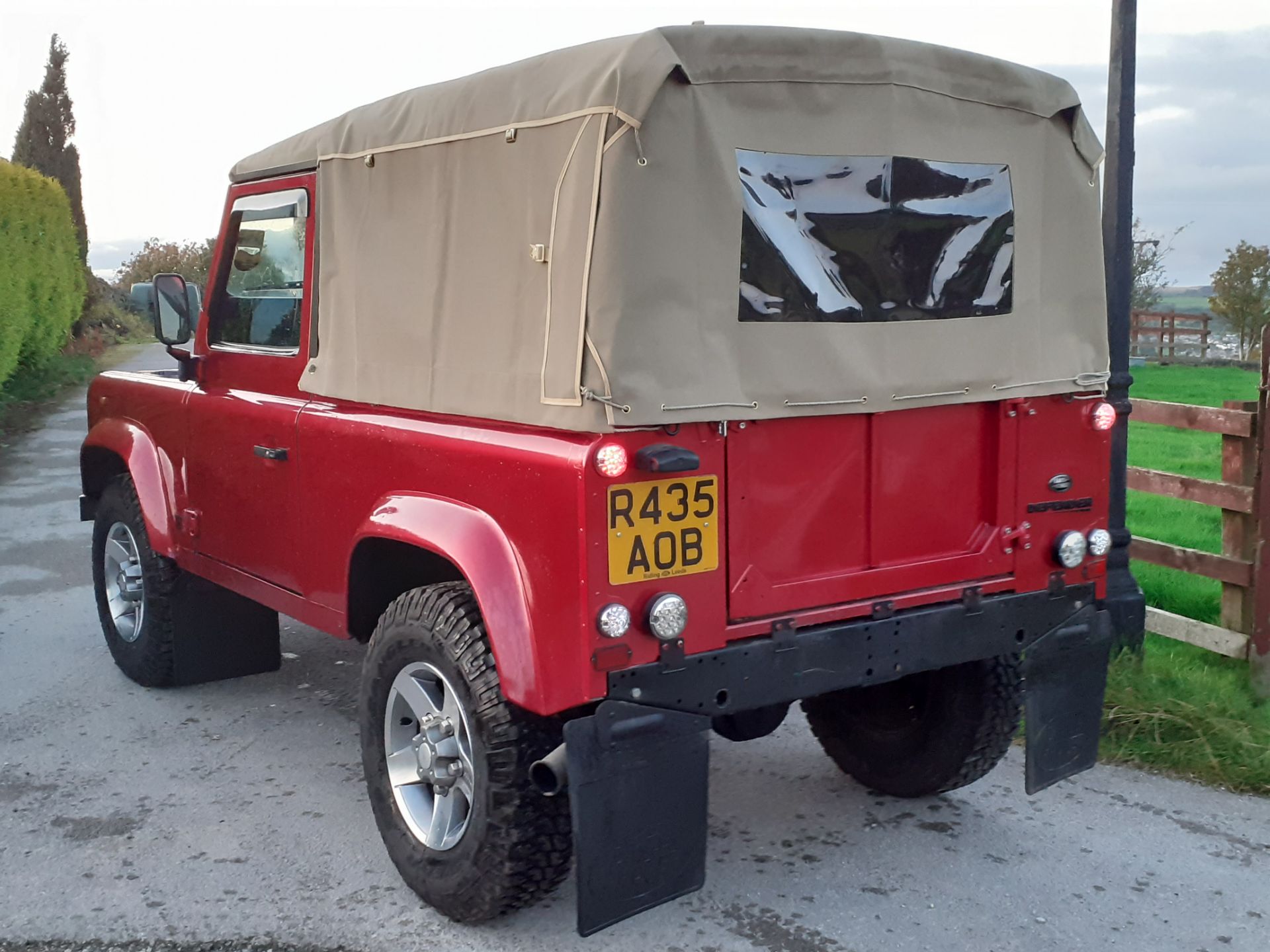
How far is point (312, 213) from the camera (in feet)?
14.2

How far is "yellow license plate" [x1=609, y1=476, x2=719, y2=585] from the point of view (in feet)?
9.77

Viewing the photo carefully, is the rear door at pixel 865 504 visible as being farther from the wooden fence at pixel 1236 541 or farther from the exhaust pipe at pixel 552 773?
the wooden fence at pixel 1236 541

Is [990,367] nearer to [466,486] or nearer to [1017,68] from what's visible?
[1017,68]

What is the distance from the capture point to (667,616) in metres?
3.04

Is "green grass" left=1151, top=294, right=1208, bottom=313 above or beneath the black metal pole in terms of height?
above

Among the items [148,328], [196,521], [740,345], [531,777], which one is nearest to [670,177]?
[740,345]

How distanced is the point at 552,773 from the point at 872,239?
169 centimetres

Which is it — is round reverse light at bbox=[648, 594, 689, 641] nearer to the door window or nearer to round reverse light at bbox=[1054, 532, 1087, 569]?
round reverse light at bbox=[1054, 532, 1087, 569]

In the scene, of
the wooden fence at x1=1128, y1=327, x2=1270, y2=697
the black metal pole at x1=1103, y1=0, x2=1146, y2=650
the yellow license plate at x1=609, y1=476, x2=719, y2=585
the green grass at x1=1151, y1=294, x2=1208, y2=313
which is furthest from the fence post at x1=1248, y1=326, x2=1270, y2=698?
the green grass at x1=1151, y1=294, x2=1208, y2=313

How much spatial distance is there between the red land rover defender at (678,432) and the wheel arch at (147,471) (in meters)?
1.09

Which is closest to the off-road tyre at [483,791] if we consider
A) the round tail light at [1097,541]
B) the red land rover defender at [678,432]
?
the red land rover defender at [678,432]

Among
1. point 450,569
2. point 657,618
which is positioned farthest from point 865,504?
point 450,569

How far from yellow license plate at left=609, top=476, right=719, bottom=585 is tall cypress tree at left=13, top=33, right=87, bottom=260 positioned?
27254mm

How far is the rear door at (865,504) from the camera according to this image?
3256 mm
